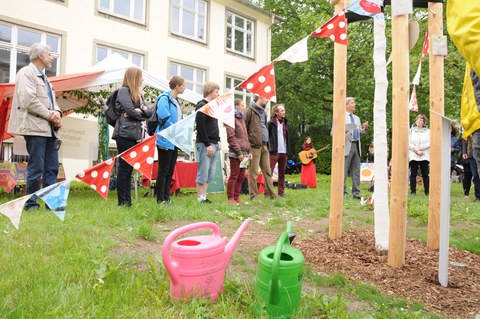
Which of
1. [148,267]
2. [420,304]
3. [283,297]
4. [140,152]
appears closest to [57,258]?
[148,267]

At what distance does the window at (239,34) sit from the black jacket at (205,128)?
1295 centimetres

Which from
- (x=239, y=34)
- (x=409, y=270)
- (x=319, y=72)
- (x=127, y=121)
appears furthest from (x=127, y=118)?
(x=319, y=72)


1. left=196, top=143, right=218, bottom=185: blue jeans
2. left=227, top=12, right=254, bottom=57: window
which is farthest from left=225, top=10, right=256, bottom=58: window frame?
left=196, top=143, right=218, bottom=185: blue jeans

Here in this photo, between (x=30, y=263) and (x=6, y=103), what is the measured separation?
5.08 meters

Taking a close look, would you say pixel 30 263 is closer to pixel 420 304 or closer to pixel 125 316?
pixel 125 316

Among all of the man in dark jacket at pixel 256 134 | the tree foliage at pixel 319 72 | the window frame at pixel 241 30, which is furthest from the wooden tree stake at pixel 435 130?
the tree foliage at pixel 319 72

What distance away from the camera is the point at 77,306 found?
187 centimetres

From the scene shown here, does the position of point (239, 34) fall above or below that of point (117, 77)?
above

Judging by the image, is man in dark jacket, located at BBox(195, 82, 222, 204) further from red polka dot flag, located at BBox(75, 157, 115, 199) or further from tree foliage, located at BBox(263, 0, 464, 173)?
tree foliage, located at BBox(263, 0, 464, 173)

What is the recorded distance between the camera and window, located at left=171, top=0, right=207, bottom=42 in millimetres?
16266

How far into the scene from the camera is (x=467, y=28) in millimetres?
1659

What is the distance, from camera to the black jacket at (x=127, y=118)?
487 centimetres

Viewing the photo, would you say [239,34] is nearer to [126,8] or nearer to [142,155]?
[126,8]

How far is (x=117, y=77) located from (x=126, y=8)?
29.6 ft
